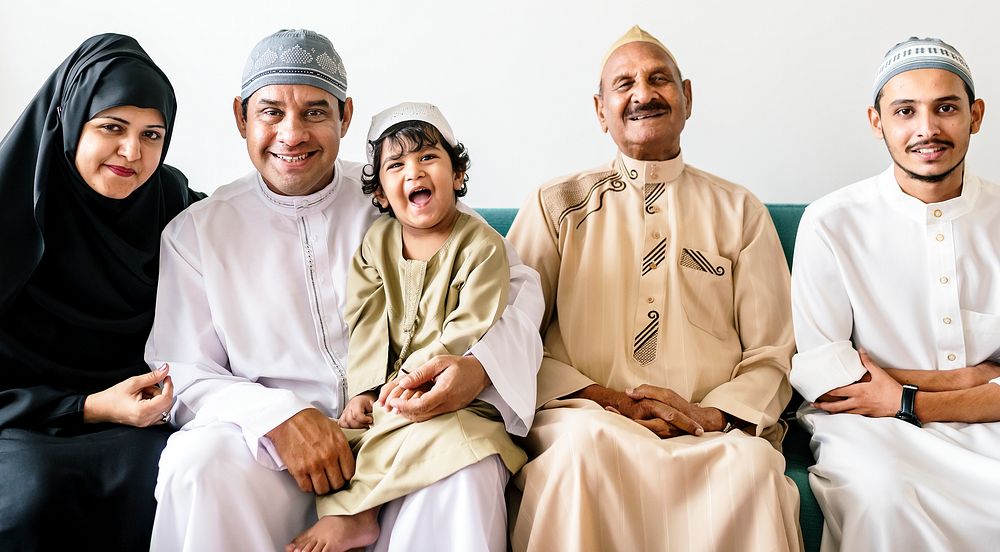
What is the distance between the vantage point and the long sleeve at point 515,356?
97.0 inches

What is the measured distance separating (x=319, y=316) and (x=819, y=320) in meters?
1.43

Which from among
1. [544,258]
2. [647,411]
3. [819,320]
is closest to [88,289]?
[544,258]

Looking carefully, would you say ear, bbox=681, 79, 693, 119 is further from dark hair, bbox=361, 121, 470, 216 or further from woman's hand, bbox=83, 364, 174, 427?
woman's hand, bbox=83, 364, 174, 427

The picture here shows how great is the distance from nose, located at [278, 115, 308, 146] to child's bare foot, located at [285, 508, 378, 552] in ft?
3.42

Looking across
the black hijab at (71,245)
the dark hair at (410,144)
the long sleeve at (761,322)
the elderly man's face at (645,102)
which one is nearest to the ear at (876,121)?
the long sleeve at (761,322)

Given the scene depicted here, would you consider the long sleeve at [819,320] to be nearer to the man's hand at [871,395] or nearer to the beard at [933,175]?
the man's hand at [871,395]

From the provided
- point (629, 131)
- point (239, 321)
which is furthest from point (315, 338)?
point (629, 131)

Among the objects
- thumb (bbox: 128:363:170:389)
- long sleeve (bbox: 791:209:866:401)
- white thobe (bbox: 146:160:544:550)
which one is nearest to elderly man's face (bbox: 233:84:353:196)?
white thobe (bbox: 146:160:544:550)

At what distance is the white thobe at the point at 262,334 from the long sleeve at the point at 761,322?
2.03 feet

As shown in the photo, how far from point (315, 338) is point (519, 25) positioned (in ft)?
5.01

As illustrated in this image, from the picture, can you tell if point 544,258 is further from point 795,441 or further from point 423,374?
point 795,441

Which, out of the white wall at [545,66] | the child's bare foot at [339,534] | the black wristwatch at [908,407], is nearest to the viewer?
the child's bare foot at [339,534]

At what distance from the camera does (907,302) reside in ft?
8.96

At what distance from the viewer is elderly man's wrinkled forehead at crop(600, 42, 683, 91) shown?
294 centimetres
